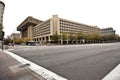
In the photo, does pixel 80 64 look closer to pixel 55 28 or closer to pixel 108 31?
pixel 55 28

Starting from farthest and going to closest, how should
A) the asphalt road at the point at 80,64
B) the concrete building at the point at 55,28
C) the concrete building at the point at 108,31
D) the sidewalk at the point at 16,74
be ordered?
the concrete building at the point at 108,31
the concrete building at the point at 55,28
the asphalt road at the point at 80,64
the sidewalk at the point at 16,74

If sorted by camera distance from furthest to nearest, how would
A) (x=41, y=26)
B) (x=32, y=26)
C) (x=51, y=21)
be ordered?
1. (x=32, y=26)
2. (x=41, y=26)
3. (x=51, y=21)

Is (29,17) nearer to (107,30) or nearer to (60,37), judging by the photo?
(60,37)

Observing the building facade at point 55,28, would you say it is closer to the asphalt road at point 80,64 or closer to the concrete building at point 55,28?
the concrete building at point 55,28

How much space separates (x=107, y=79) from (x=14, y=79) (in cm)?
388

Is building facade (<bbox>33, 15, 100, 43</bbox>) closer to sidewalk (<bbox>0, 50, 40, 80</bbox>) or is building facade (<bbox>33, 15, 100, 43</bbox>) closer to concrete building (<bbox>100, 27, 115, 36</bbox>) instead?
concrete building (<bbox>100, 27, 115, 36</bbox>)

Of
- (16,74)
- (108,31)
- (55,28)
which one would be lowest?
(16,74)

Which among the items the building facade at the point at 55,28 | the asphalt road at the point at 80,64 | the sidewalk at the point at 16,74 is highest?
the building facade at the point at 55,28

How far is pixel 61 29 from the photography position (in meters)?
105

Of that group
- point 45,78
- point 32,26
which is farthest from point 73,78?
point 32,26

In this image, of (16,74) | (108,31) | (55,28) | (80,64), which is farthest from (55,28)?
(108,31)

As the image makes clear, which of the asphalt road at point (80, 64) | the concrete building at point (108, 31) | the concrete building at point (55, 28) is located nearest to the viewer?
the asphalt road at point (80, 64)

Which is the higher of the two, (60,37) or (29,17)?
(29,17)

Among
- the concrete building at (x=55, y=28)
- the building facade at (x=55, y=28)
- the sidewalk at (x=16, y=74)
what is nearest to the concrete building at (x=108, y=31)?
the concrete building at (x=55, y=28)
